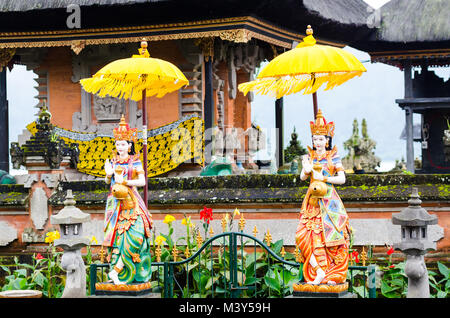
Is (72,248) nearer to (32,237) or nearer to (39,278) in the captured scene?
(39,278)

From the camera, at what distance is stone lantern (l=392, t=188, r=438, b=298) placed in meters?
9.41

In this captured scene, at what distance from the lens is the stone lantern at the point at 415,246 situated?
941 centimetres

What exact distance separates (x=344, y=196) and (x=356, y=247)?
2.69 ft

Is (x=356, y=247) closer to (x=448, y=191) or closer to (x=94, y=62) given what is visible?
(x=448, y=191)

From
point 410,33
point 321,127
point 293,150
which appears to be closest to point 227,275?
point 321,127

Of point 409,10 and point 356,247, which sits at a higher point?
point 409,10

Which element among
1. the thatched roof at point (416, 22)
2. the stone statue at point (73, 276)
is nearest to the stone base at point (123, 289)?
the stone statue at point (73, 276)

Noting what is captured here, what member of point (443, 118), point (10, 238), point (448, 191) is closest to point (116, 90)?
point (10, 238)

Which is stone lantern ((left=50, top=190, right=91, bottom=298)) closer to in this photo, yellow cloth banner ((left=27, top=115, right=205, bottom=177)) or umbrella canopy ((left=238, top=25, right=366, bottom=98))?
umbrella canopy ((left=238, top=25, right=366, bottom=98))

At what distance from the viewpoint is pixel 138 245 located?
9.84 m
